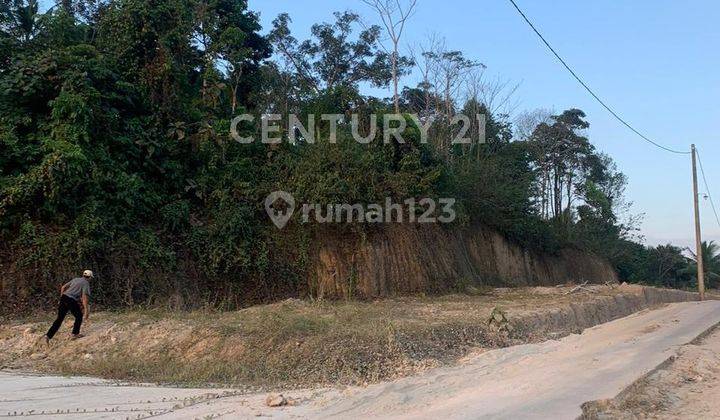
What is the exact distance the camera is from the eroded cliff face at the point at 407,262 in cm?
2152

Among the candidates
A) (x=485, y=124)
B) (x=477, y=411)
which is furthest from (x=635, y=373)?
(x=485, y=124)

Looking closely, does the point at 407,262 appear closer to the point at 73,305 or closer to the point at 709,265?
the point at 73,305

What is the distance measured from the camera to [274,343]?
10969 mm

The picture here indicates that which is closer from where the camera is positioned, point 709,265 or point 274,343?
point 274,343

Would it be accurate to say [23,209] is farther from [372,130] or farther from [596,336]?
[596,336]

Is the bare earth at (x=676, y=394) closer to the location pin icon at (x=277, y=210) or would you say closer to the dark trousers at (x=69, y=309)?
the dark trousers at (x=69, y=309)

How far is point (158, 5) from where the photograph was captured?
69.6 feet

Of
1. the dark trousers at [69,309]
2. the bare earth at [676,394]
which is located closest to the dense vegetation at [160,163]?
the dark trousers at [69,309]

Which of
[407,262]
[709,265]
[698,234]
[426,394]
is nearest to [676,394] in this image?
[426,394]

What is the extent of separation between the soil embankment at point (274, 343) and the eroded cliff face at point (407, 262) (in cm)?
592

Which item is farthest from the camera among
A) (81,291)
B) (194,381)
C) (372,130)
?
Result: (372,130)

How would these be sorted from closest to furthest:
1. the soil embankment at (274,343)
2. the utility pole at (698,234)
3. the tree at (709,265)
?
the soil embankment at (274,343) → the utility pole at (698,234) → the tree at (709,265)

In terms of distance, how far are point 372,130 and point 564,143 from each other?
28.7m

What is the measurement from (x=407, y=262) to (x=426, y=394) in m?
15.4
